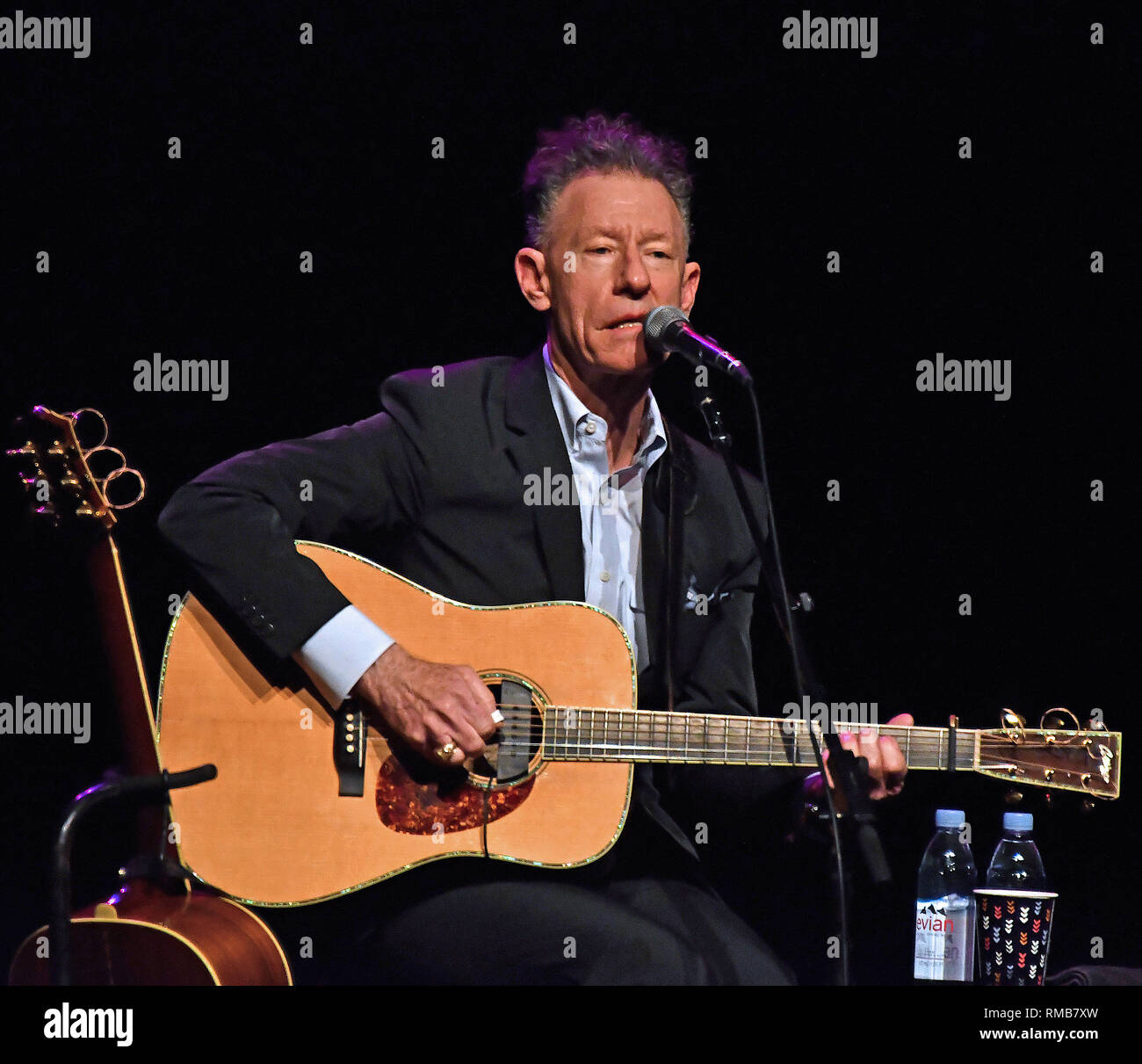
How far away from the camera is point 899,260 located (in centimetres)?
388

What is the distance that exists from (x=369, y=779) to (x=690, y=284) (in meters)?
1.75

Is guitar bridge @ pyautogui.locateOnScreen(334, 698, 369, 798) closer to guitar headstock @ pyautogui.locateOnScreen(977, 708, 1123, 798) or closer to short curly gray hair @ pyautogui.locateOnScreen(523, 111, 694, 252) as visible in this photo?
short curly gray hair @ pyautogui.locateOnScreen(523, 111, 694, 252)

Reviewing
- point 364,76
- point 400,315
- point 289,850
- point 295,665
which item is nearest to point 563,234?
point 400,315

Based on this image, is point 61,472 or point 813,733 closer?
point 813,733

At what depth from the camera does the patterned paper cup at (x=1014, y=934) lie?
338cm

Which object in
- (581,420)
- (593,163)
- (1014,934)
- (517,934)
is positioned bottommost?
(1014,934)

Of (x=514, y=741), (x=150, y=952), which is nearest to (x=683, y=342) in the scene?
(x=514, y=741)

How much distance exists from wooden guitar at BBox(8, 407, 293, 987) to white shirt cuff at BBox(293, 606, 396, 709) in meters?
0.38

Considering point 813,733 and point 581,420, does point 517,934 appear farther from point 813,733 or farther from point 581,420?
point 581,420

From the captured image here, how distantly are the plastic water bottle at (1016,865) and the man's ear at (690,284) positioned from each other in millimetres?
1854

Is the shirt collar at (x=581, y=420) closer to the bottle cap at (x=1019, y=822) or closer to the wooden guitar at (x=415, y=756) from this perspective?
the wooden guitar at (x=415, y=756)

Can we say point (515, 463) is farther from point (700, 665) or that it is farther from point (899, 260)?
point (899, 260)

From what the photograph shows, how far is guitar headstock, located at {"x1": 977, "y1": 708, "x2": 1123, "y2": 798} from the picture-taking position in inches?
122

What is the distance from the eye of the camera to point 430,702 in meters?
2.83
